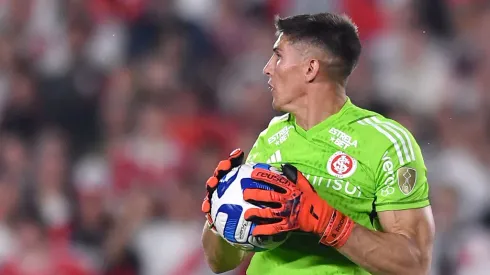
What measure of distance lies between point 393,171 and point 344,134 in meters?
0.21

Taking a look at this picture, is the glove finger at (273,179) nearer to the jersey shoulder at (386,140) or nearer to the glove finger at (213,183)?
the glove finger at (213,183)

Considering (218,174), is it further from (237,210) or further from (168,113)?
(168,113)

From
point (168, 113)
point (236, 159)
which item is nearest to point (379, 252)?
point (236, 159)

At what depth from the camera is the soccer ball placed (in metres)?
2.37

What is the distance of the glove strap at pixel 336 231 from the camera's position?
2.37 meters

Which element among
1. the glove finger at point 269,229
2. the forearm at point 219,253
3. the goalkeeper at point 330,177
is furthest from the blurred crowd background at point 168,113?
the glove finger at point 269,229

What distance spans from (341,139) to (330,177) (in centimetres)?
12

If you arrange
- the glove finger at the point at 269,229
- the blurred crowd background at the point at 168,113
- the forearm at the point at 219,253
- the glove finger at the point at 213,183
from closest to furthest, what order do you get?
the glove finger at the point at 269,229, the glove finger at the point at 213,183, the forearm at the point at 219,253, the blurred crowd background at the point at 168,113

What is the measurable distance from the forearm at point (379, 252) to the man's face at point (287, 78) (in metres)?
0.54

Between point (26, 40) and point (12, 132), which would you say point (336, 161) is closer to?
point (12, 132)

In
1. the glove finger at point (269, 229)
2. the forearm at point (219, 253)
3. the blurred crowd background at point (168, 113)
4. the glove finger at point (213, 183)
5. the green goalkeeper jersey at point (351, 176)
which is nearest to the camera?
the glove finger at point (269, 229)

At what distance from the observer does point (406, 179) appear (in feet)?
8.39

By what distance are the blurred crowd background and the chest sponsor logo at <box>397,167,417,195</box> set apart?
7.36 feet

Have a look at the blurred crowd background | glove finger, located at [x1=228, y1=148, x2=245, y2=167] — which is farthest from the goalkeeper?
the blurred crowd background
